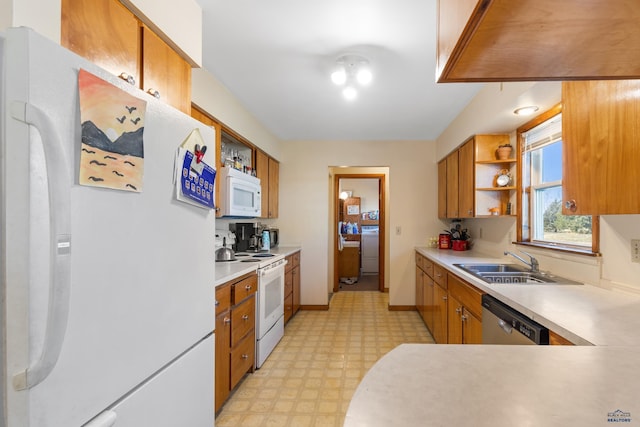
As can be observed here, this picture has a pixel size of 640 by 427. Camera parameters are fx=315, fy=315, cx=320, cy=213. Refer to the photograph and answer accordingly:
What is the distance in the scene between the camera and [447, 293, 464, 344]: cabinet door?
7.70ft

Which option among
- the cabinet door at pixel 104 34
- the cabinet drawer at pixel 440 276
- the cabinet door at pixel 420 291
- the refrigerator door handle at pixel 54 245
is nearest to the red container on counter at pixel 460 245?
the cabinet door at pixel 420 291

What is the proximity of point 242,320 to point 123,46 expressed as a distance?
1789 millimetres

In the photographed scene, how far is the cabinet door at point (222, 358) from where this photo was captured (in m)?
1.91

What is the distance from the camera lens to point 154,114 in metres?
1.02

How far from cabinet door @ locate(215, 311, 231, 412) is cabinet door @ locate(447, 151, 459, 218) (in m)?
2.68

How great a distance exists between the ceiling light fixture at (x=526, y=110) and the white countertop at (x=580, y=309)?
4.19 feet

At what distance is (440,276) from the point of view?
2961 millimetres

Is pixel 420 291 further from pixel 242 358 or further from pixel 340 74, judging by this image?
pixel 340 74

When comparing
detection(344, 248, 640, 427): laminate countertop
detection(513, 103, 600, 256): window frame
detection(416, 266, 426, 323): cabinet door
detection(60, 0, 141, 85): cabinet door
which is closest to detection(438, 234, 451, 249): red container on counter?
detection(416, 266, 426, 323): cabinet door

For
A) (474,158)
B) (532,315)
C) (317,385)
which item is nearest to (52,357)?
(532,315)

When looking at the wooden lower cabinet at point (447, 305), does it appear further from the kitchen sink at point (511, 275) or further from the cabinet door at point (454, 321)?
the kitchen sink at point (511, 275)

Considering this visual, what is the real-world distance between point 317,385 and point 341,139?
3085mm

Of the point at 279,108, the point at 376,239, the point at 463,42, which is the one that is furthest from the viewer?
the point at 376,239

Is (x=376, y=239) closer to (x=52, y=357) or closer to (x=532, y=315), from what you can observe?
(x=532, y=315)
